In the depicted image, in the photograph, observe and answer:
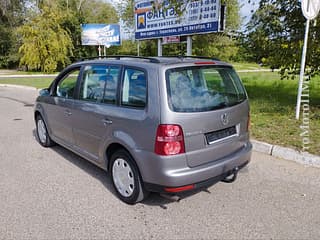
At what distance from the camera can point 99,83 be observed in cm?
346

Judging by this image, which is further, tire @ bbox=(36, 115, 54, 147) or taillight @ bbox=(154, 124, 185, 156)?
tire @ bbox=(36, 115, 54, 147)

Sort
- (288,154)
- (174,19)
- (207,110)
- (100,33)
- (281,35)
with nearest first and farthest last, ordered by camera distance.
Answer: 1. (207,110)
2. (288,154)
3. (281,35)
4. (174,19)
5. (100,33)

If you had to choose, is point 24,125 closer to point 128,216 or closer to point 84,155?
point 84,155

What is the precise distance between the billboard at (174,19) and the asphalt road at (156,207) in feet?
18.6

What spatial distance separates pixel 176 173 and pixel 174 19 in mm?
8130

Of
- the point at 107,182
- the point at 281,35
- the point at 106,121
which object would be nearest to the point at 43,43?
the point at 281,35

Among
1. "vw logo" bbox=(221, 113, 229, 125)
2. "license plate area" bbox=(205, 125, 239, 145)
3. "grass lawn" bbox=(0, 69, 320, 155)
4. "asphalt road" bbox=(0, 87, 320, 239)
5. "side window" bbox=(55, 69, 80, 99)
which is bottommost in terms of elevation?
"asphalt road" bbox=(0, 87, 320, 239)

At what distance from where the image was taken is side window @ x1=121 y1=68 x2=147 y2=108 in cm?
284

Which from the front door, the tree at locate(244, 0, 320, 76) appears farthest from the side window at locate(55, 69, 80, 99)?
the tree at locate(244, 0, 320, 76)

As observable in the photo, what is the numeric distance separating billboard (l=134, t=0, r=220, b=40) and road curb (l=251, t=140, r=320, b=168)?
4888 mm

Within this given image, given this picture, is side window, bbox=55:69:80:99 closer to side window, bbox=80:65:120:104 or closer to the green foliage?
side window, bbox=80:65:120:104

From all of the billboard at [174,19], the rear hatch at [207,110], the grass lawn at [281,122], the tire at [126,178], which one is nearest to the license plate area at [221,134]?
the rear hatch at [207,110]

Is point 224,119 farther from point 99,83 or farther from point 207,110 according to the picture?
point 99,83

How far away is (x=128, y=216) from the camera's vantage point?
287 centimetres
